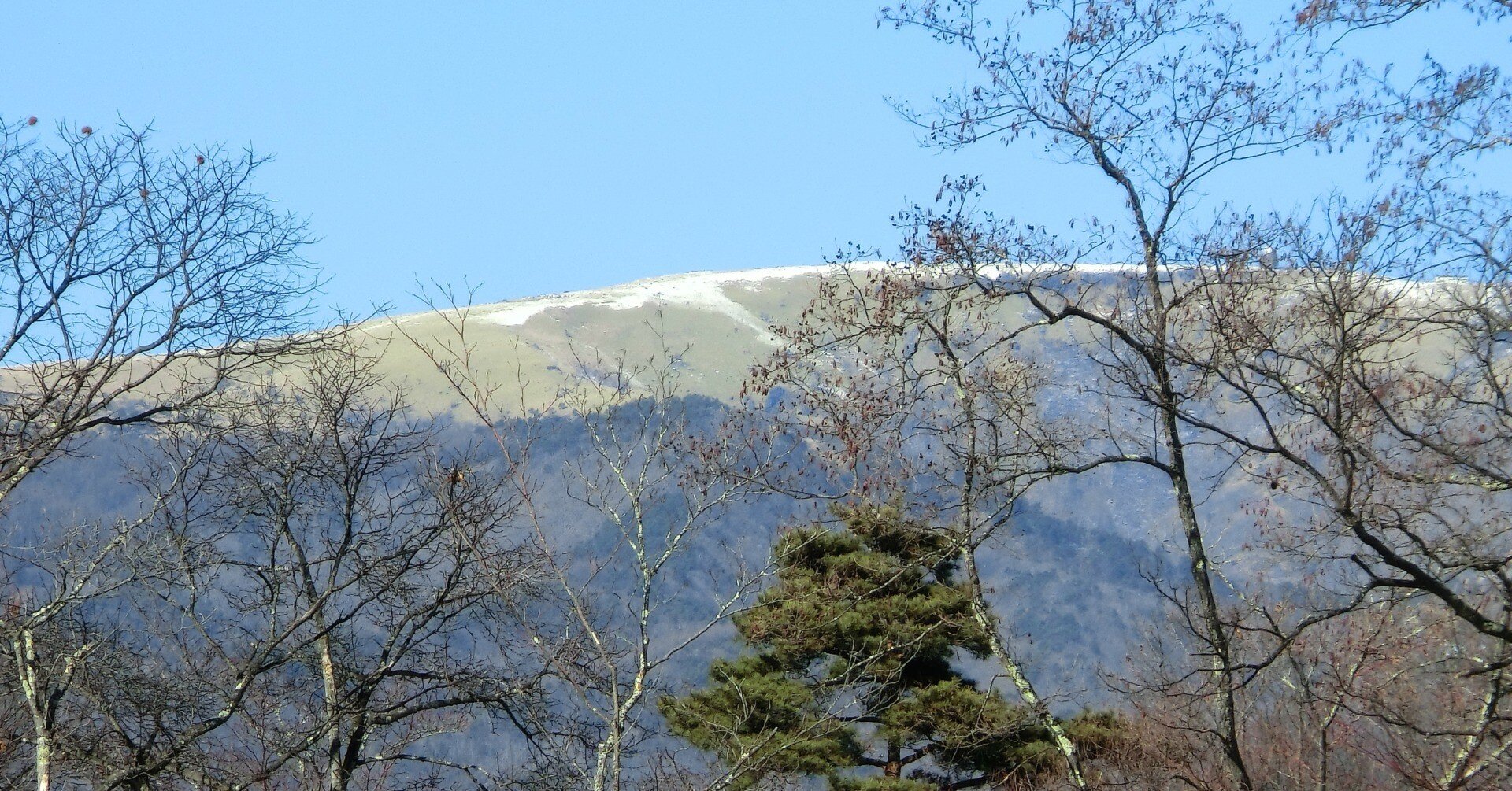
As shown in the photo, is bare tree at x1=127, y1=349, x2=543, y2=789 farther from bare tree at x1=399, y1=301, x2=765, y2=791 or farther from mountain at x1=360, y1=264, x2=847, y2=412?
mountain at x1=360, y1=264, x2=847, y2=412

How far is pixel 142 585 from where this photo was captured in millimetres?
12305

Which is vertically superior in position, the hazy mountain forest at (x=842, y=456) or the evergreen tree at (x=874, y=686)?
the hazy mountain forest at (x=842, y=456)

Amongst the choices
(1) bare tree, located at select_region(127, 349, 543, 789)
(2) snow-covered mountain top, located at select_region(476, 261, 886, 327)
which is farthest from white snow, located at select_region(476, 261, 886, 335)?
(1) bare tree, located at select_region(127, 349, 543, 789)

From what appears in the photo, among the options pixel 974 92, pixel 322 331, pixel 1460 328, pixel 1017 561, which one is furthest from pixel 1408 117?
pixel 1017 561

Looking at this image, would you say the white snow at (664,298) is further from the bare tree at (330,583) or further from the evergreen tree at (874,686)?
the bare tree at (330,583)

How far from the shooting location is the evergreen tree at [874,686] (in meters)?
17.7

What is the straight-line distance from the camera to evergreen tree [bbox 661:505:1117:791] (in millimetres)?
17656

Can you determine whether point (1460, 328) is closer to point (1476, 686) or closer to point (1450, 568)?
point (1450, 568)

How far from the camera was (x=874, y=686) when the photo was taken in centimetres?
1697

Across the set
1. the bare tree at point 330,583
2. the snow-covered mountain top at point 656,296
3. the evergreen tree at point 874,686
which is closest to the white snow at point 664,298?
the snow-covered mountain top at point 656,296

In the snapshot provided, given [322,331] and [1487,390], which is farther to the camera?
[322,331]

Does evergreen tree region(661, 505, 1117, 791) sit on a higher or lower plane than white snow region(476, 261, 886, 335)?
lower

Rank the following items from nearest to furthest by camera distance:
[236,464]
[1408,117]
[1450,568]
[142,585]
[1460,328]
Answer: [1450,568] → [1460,328] → [1408,117] → [142,585] → [236,464]

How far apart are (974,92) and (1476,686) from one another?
18.8 m
